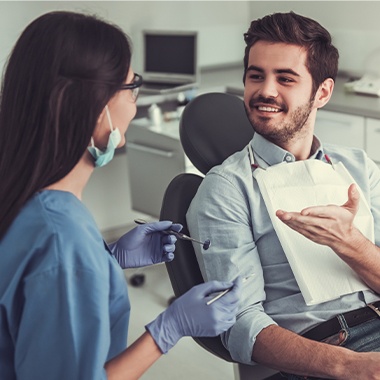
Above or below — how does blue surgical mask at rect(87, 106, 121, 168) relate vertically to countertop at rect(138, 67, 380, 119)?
above

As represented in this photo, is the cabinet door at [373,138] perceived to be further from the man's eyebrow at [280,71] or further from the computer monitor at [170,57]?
the man's eyebrow at [280,71]

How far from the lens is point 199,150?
1.81 meters

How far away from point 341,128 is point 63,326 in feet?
6.91

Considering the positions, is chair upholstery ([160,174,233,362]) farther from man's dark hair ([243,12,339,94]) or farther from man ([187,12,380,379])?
man's dark hair ([243,12,339,94])

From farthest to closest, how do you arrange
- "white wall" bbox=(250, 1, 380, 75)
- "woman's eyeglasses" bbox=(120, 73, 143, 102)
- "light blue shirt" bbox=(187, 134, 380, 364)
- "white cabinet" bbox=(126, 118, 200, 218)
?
"white wall" bbox=(250, 1, 380, 75)
"white cabinet" bbox=(126, 118, 200, 218)
"light blue shirt" bbox=(187, 134, 380, 364)
"woman's eyeglasses" bbox=(120, 73, 143, 102)

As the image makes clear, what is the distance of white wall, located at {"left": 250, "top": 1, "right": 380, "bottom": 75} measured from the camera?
3377mm

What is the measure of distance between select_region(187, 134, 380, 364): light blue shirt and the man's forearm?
0.09ft

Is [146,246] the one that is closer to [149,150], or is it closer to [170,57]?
[149,150]

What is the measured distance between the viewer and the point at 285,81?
177cm

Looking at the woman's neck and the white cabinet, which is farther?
the white cabinet

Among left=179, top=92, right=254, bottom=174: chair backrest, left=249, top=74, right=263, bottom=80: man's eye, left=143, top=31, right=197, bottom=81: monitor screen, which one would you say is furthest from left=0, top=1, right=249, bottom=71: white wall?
left=249, top=74, right=263, bottom=80: man's eye

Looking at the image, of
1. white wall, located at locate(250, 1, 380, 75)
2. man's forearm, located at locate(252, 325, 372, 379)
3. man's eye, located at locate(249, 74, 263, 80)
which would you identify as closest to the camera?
man's forearm, located at locate(252, 325, 372, 379)

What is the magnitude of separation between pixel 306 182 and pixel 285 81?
26 cm

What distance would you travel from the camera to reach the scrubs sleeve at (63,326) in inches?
44.4
